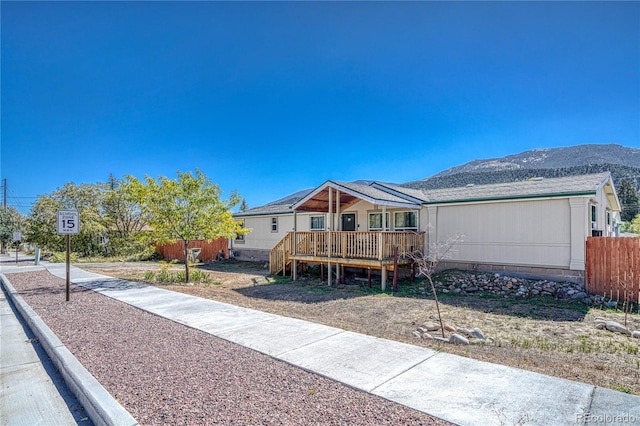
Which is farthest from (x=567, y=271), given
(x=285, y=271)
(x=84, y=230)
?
(x=84, y=230)

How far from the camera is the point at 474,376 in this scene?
4.02 metres

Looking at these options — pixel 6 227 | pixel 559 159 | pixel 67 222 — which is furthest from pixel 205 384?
pixel 559 159

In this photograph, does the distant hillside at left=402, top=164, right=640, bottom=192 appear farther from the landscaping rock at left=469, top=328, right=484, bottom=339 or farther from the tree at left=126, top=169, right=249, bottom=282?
the landscaping rock at left=469, top=328, right=484, bottom=339

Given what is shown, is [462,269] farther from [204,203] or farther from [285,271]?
[204,203]

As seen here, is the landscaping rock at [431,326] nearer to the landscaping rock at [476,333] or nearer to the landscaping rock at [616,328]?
the landscaping rock at [476,333]

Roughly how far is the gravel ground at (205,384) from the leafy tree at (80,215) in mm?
25071

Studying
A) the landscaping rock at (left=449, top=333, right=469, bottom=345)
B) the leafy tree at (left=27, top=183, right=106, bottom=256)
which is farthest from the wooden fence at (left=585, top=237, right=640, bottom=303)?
the leafy tree at (left=27, top=183, right=106, bottom=256)

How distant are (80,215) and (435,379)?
29.1 m

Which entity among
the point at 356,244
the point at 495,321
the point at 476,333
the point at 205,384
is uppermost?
the point at 356,244

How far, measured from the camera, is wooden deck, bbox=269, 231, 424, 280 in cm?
1173

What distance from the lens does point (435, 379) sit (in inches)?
154

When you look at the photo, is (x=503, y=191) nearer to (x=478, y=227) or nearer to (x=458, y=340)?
(x=478, y=227)

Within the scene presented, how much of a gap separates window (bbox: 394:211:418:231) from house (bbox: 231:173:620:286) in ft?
0.07

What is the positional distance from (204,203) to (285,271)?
5.00m
